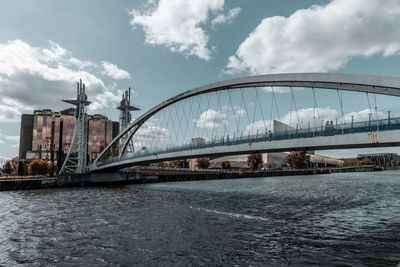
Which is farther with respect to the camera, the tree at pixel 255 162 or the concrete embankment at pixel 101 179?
the tree at pixel 255 162

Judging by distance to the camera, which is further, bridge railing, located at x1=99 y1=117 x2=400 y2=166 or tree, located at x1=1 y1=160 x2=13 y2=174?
tree, located at x1=1 y1=160 x2=13 y2=174

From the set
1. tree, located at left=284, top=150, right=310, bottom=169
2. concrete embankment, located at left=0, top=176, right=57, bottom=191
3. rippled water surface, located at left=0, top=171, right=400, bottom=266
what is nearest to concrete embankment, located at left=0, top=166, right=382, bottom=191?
concrete embankment, located at left=0, top=176, right=57, bottom=191

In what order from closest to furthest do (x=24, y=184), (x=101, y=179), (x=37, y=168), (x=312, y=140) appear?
(x=312, y=140), (x=24, y=184), (x=101, y=179), (x=37, y=168)

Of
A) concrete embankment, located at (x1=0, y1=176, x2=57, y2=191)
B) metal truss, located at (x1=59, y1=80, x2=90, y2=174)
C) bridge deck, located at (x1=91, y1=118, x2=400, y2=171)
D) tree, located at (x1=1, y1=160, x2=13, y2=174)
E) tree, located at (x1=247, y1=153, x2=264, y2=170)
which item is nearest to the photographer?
bridge deck, located at (x1=91, y1=118, x2=400, y2=171)

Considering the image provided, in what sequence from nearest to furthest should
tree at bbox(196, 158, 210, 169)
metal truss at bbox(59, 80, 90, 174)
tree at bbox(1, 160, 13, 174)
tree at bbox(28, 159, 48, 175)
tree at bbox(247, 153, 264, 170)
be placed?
metal truss at bbox(59, 80, 90, 174) → tree at bbox(28, 159, 48, 175) → tree at bbox(1, 160, 13, 174) → tree at bbox(247, 153, 264, 170) → tree at bbox(196, 158, 210, 169)

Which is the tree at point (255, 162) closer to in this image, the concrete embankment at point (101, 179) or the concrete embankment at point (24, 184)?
the concrete embankment at point (101, 179)

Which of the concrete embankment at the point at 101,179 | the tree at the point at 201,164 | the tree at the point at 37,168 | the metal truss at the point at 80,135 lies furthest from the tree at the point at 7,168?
the tree at the point at 201,164

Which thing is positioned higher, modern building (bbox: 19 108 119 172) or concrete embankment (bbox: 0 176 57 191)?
modern building (bbox: 19 108 119 172)

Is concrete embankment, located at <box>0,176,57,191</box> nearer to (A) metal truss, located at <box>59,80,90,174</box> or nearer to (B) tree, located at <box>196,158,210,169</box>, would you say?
(A) metal truss, located at <box>59,80,90,174</box>

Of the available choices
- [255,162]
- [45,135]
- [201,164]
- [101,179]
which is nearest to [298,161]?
[255,162]

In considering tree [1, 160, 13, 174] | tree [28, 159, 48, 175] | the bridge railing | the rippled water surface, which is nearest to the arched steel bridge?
the bridge railing

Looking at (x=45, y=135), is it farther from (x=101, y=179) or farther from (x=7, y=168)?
(x=101, y=179)

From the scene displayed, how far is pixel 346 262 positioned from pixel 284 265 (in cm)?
217

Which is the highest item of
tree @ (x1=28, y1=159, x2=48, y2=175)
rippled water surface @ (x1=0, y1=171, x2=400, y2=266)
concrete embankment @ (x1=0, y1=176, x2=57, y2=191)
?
tree @ (x1=28, y1=159, x2=48, y2=175)
